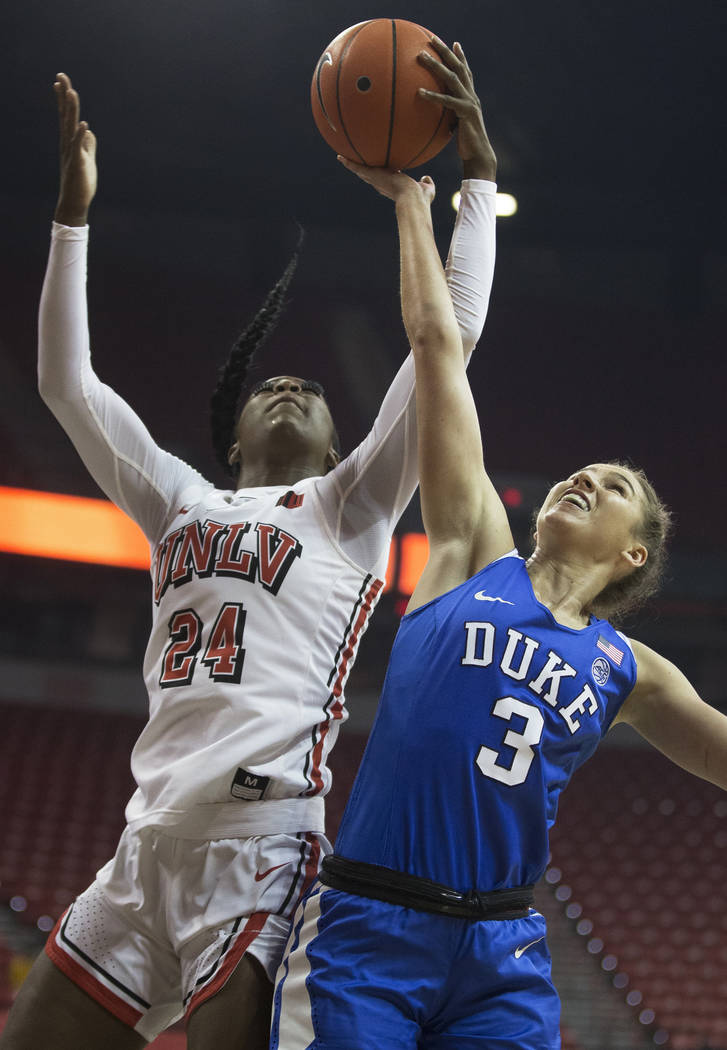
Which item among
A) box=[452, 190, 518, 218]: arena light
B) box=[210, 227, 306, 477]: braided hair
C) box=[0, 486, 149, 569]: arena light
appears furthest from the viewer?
box=[0, 486, 149, 569]: arena light

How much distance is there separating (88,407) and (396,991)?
1462 millimetres

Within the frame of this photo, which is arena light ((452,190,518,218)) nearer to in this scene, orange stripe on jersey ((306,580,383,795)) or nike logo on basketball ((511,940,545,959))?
orange stripe on jersey ((306,580,383,795))

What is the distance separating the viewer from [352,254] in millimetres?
10547

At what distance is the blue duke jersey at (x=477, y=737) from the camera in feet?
5.86

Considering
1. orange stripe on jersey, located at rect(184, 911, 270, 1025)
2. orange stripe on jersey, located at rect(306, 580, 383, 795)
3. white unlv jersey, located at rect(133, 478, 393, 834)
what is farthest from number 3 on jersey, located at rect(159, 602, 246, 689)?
orange stripe on jersey, located at rect(184, 911, 270, 1025)

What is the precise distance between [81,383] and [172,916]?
120 cm

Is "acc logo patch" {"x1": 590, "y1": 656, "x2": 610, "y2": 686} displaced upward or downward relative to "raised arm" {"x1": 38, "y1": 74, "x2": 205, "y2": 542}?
downward

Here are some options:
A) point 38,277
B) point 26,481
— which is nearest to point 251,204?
point 38,277

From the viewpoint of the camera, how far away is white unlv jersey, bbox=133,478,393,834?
2.01 meters

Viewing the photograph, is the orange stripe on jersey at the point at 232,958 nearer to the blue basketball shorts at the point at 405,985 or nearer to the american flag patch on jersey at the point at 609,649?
the blue basketball shorts at the point at 405,985

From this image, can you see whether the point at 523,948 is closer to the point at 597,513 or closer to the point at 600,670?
the point at 600,670

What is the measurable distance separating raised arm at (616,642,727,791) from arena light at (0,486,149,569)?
30.4ft

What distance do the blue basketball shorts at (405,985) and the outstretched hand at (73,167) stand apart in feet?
5.45

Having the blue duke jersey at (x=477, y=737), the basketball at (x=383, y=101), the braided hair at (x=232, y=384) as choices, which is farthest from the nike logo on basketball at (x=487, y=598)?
the braided hair at (x=232, y=384)
